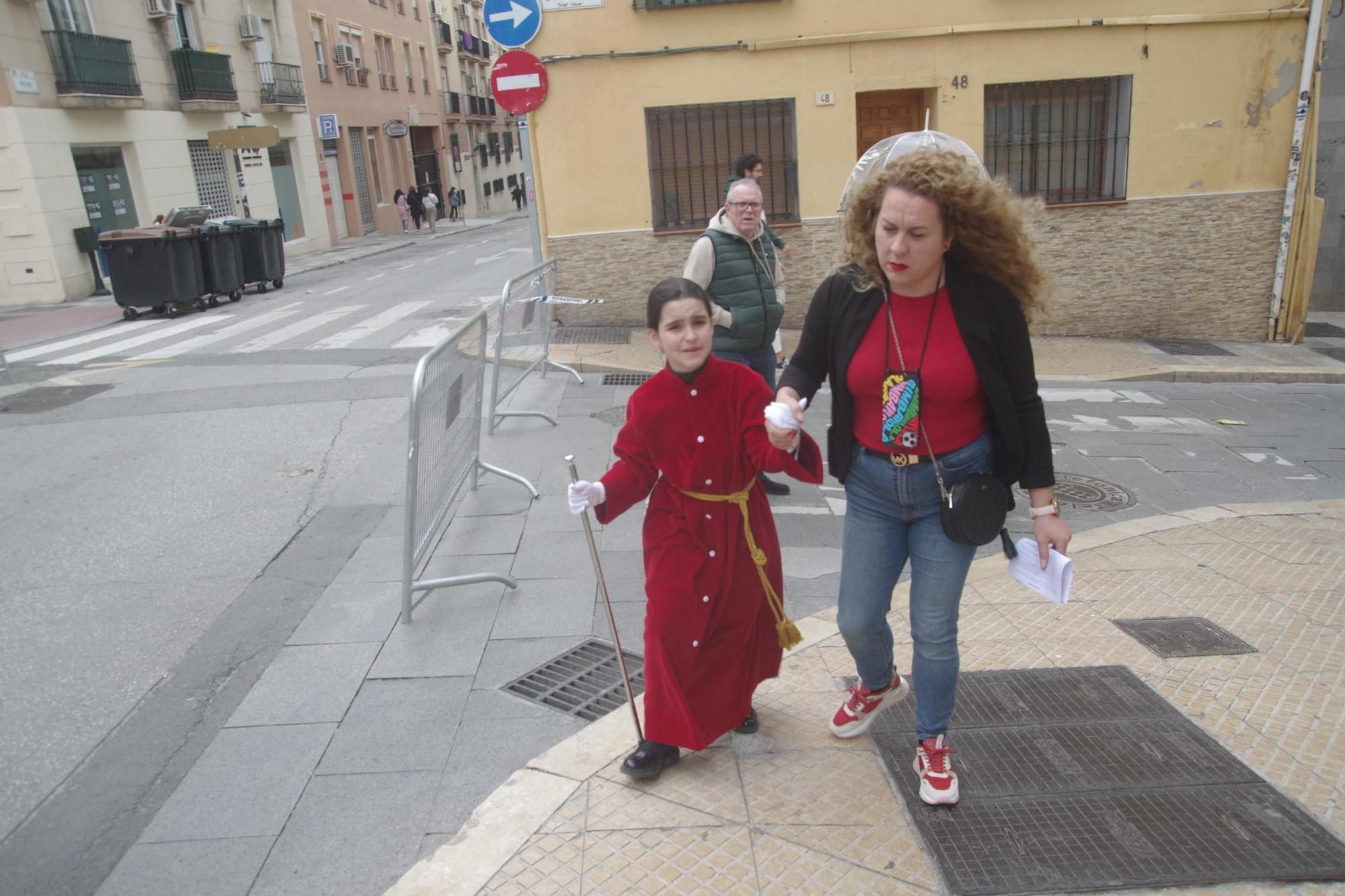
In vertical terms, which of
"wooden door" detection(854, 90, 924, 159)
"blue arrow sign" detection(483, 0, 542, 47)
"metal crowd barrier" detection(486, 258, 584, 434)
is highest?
"blue arrow sign" detection(483, 0, 542, 47)

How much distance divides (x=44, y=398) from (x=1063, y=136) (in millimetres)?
11239

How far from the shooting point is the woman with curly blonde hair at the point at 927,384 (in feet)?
8.53

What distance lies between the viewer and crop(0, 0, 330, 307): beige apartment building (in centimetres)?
1825

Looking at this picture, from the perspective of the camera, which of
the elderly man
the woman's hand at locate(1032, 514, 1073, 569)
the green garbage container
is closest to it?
the woman's hand at locate(1032, 514, 1073, 569)

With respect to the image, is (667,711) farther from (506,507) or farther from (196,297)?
(196,297)

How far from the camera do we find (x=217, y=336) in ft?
41.0

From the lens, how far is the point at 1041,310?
278cm

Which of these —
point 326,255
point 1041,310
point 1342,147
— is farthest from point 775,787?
point 326,255

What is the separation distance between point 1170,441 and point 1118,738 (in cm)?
508

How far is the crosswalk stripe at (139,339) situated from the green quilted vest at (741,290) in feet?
30.0

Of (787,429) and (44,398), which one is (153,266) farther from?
(787,429)

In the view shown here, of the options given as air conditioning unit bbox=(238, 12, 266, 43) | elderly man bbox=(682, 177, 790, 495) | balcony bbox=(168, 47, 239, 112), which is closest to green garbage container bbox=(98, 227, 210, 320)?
balcony bbox=(168, 47, 239, 112)

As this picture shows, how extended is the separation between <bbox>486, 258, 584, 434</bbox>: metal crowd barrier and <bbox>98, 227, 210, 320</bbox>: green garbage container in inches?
327

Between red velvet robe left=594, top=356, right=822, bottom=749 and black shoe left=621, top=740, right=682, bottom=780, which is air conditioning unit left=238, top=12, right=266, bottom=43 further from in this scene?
black shoe left=621, top=740, right=682, bottom=780
